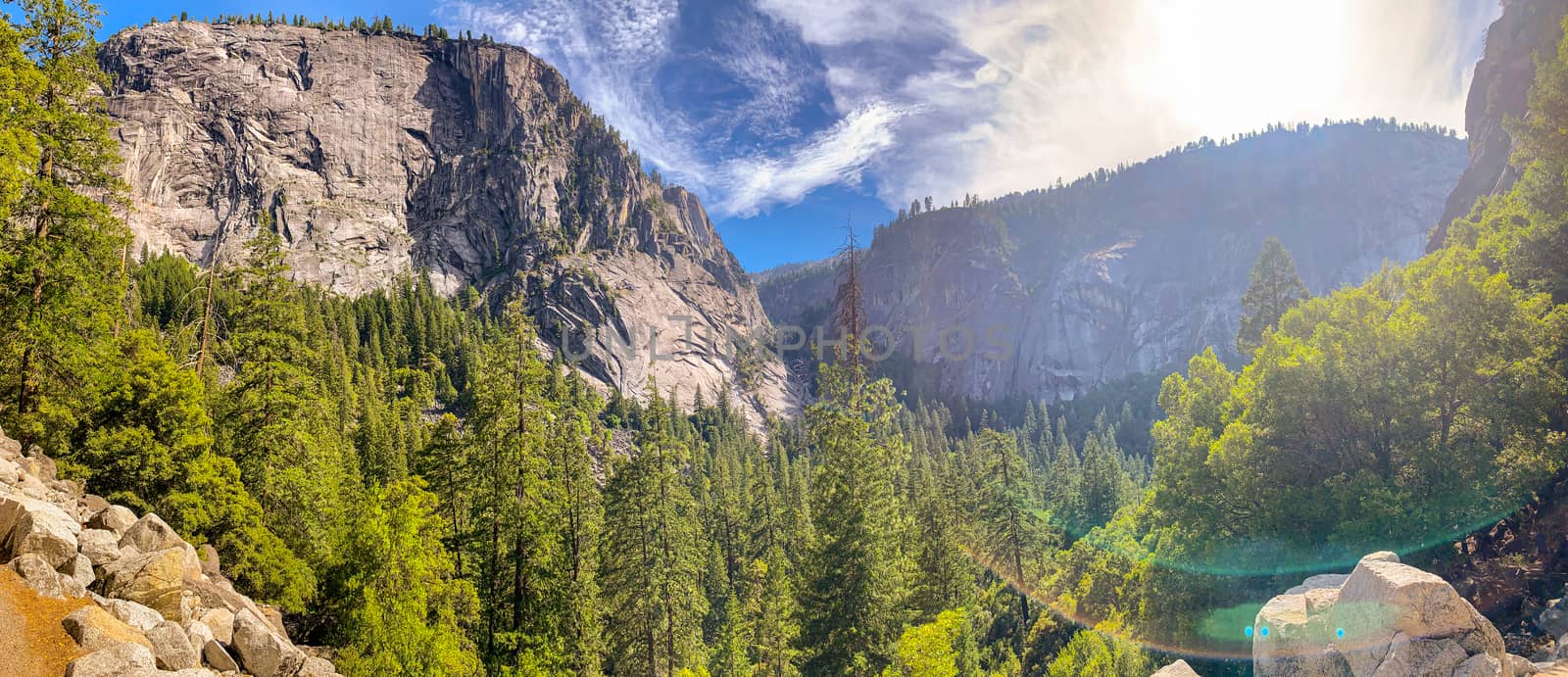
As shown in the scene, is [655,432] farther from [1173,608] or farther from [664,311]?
[664,311]

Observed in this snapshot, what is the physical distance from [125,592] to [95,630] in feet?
7.29

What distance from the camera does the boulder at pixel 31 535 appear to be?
33.3ft

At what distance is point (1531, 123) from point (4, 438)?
42.1 metres

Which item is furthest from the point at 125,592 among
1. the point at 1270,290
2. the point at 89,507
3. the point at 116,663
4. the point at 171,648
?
the point at 1270,290

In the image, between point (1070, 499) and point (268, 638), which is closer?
point (268, 638)

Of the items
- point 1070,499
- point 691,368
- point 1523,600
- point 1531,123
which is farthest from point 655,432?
point 691,368

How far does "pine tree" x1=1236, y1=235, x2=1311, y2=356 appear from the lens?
41.2 meters

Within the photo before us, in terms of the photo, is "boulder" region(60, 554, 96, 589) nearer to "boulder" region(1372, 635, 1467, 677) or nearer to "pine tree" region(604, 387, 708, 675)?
"pine tree" region(604, 387, 708, 675)

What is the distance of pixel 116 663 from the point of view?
27.6 ft

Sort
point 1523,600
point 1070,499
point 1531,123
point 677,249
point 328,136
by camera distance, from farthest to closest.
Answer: point 677,249 < point 328,136 < point 1070,499 < point 1531,123 < point 1523,600

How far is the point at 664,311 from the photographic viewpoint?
171m

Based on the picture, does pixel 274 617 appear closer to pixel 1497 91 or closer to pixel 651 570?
pixel 651 570

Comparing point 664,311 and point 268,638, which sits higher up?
point 664,311

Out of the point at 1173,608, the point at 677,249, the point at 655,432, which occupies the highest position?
the point at 677,249
